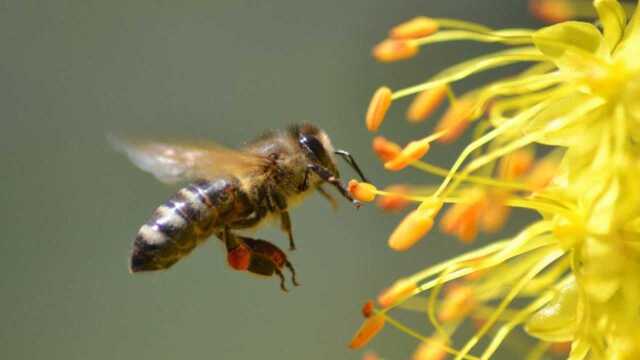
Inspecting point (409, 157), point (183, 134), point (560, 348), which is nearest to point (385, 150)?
point (409, 157)

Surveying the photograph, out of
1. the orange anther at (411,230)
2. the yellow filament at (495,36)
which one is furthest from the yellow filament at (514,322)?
the yellow filament at (495,36)

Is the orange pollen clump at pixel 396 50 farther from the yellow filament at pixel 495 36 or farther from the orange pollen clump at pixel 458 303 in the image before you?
the orange pollen clump at pixel 458 303

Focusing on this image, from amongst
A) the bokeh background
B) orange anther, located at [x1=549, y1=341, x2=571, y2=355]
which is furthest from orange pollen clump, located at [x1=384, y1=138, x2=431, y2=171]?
the bokeh background

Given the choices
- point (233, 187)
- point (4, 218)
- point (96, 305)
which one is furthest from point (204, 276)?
point (233, 187)

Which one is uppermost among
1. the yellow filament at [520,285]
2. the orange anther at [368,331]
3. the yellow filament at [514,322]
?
the orange anther at [368,331]

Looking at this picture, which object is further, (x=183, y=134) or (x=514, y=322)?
(x=183, y=134)

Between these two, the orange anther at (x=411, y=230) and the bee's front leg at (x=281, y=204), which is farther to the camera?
the bee's front leg at (x=281, y=204)

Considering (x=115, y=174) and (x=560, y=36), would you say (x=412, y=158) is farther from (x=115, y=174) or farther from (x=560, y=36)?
(x=115, y=174)

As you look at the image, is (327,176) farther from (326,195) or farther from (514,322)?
(514,322)

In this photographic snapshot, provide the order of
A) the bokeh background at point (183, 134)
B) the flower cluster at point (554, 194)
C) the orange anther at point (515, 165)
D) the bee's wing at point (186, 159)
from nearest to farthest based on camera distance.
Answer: the flower cluster at point (554, 194), the bee's wing at point (186, 159), the orange anther at point (515, 165), the bokeh background at point (183, 134)

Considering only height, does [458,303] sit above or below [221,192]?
below
